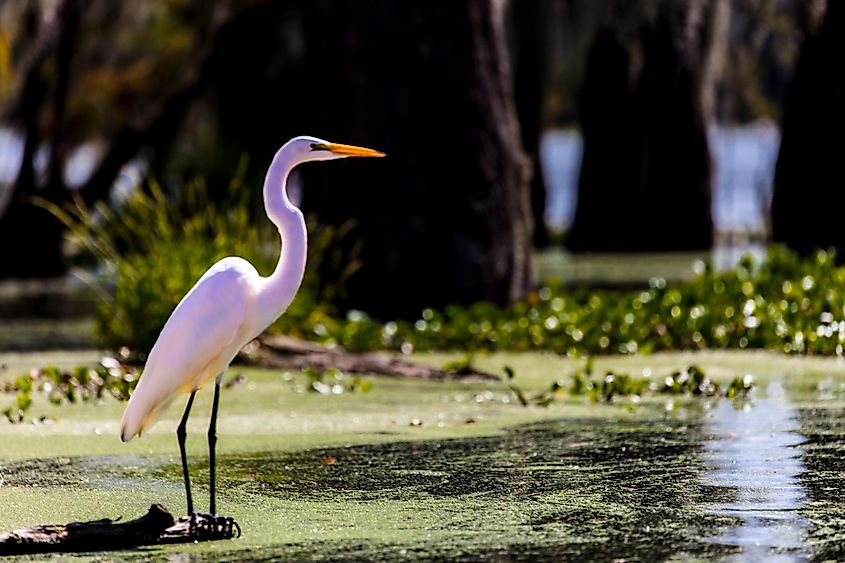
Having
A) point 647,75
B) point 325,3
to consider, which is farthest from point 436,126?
point 647,75

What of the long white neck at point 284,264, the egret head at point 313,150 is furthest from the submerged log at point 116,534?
the egret head at point 313,150

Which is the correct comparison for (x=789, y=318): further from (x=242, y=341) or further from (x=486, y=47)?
(x=242, y=341)

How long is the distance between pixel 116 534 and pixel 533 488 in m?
1.67

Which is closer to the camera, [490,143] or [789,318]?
[789,318]

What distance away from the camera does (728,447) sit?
6.99m

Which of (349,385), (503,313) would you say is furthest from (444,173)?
(349,385)

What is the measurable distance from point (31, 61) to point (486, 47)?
8.55 m

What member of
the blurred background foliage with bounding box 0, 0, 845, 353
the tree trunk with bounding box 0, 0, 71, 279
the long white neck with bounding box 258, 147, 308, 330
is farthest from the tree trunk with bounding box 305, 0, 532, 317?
the tree trunk with bounding box 0, 0, 71, 279

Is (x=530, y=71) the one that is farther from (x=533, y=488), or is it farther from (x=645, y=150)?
(x=533, y=488)

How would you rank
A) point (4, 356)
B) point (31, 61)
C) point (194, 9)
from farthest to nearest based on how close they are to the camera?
point (194, 9) → point (31, 61) → point (4, 356)

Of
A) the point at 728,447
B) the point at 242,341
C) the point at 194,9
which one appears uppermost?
the point at 194,9

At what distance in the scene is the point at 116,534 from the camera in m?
5.13

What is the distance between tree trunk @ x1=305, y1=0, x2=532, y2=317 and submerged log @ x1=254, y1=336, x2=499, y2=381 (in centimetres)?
250

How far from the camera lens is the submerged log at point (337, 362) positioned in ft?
31.8
